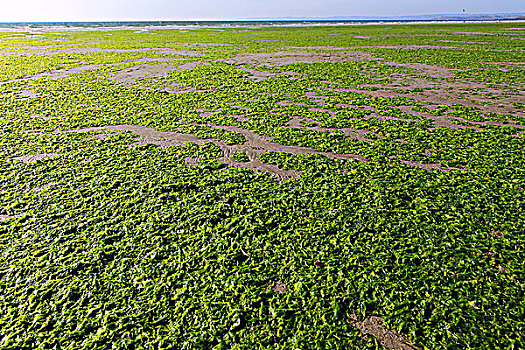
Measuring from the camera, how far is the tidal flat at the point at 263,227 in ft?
7.93

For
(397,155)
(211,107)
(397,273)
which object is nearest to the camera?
(397,273)

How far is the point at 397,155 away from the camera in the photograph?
17.6ft

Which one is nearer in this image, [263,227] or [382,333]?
[382,333]

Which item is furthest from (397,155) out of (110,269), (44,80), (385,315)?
(44,80)

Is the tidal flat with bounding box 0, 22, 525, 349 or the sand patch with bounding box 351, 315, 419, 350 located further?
the tidal flat with bounding box 0, 22, 525, 349

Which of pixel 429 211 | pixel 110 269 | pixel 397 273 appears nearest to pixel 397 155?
pixel 429 211

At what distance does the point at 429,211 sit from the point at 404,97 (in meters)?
6.21

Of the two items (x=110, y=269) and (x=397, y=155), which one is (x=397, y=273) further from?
(x=397, y=155)

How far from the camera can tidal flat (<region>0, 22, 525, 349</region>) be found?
2.42m

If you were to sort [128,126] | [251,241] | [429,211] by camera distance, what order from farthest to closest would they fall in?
[128,126]
[429,211]
[251,241]

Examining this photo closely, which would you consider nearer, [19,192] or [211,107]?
[19,192]

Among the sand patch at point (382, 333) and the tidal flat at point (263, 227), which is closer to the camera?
the sand patch at point (382, 333)

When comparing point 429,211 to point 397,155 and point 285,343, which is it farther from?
point 285,343

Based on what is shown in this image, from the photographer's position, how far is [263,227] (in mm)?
3566
